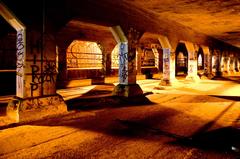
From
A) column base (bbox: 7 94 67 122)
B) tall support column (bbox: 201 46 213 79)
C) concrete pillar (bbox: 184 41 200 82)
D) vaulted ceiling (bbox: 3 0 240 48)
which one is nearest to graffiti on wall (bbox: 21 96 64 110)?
column base (bbox: 7 94 67 122)

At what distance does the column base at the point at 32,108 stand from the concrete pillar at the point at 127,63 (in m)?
3.21

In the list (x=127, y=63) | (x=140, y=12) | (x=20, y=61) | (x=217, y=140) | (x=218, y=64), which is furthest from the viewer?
(x=218, y=64)

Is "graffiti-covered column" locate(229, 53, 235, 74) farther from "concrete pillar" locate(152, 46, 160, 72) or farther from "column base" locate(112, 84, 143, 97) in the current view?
"column base" locate(112, 84, 143, 97)

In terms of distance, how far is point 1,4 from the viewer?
4.82 metres

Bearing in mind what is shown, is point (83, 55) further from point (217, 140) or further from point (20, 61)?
point (217, 140)

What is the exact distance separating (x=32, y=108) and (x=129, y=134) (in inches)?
101

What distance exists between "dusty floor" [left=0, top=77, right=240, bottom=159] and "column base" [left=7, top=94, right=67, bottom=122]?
23 centimetres

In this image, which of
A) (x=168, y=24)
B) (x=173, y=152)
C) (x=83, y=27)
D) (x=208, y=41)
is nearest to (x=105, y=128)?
(x=173, y=152)

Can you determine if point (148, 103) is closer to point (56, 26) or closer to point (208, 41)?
point (56, 26)

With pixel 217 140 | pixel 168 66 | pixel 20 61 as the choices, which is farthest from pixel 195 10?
pixel 20 61

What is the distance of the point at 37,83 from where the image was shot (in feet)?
18.1

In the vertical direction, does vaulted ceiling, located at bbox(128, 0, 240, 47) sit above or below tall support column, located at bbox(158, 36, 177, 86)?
above

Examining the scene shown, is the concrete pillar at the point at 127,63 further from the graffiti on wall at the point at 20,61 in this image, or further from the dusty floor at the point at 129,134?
the graffiti on wall at the point at 20,61

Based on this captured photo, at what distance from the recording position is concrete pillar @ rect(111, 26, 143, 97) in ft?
27.7
